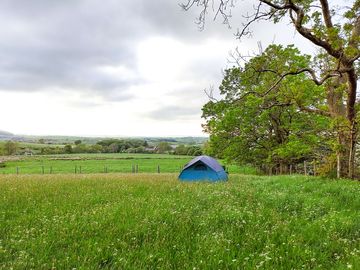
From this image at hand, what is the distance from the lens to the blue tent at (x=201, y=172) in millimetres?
23828

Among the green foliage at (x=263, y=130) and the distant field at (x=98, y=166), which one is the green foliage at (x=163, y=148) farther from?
the green foliage at (x=263, y=130)

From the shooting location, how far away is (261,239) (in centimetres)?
623

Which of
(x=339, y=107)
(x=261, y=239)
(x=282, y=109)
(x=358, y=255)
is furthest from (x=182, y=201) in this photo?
(x=282, y=109)

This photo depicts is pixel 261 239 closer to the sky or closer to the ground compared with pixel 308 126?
closer to the ground

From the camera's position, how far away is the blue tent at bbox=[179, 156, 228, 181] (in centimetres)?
2383

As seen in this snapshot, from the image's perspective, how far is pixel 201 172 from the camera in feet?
79.9

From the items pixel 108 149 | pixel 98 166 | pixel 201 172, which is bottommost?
pixel 98 166

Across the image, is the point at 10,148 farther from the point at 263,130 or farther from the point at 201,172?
the point at 201,172

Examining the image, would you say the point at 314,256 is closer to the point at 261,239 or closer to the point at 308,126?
the point at 261,239

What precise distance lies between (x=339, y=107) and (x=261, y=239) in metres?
16.0

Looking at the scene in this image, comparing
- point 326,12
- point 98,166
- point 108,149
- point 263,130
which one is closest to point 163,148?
point 108,149

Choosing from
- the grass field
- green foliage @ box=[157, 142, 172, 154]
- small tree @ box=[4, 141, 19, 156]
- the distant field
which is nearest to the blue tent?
the grass field

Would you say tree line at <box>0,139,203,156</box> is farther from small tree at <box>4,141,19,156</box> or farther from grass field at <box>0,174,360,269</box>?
grass field at <box>0,174,360,269</box>

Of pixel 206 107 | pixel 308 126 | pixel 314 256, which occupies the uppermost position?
pixel 206 107
